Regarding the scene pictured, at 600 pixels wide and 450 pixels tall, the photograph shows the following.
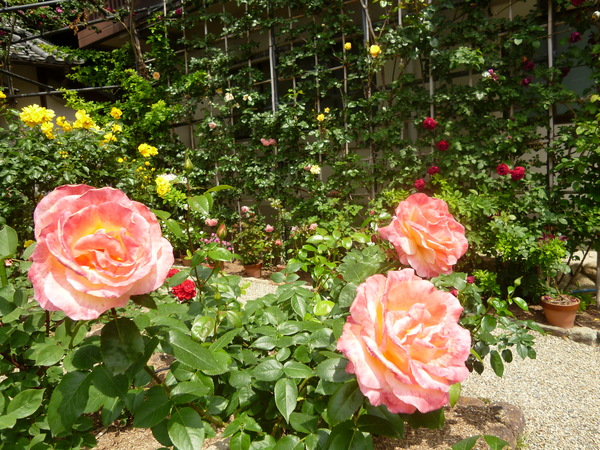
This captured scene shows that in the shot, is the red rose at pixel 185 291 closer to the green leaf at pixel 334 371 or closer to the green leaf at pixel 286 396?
the green leaf at pixel 286 396

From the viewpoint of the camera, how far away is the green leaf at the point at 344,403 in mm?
588

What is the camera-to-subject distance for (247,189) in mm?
5512

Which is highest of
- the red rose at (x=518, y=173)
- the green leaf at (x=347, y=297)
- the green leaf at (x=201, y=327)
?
the red rose at (x=518, y=173)

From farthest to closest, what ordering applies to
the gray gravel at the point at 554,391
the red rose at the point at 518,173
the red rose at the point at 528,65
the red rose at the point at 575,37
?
the red rose at the point at 528,65
the red rose at the point at 518,173
the red rose at the point at 575,37
the gray gravel at the point at 554,391

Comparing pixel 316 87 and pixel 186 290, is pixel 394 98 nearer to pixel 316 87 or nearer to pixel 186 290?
pixel 316 87

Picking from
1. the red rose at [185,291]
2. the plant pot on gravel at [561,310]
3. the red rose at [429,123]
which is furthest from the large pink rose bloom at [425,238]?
the red rose at [429,123]

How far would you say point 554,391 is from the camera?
241 cm

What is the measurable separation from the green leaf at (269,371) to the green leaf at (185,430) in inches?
6.2

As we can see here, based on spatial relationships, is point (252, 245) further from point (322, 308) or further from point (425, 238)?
point (425, 238)

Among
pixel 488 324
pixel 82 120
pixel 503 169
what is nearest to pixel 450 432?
pixel 488 324

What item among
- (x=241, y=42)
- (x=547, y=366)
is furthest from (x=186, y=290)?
(x=241, y=42)

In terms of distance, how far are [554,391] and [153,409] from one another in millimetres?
2576

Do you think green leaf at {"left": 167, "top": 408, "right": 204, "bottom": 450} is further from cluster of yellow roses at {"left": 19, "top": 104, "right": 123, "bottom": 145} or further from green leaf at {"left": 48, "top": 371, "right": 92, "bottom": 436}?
cluster of yellow roses at {"left": 19, "top": 104, "right": 123, "bottom": 145}

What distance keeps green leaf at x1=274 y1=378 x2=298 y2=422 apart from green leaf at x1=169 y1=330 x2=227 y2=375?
137 millimetres
